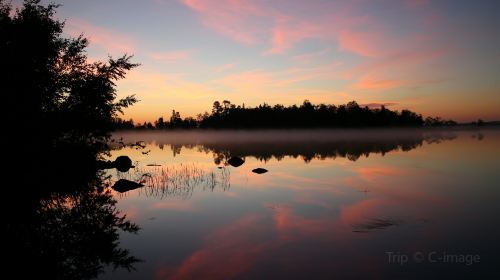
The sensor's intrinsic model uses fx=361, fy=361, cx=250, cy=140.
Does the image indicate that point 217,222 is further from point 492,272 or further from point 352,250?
point 492,272

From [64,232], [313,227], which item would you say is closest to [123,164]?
[64,232]

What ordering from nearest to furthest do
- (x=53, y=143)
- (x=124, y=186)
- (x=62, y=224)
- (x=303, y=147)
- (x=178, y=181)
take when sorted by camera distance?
(x=62, y=224) → (x=53, y=143) → (x=124, y=186) → (x=178, y=181) → (x=303, y=147)

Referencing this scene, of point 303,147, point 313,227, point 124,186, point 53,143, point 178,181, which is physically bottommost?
point 313,227

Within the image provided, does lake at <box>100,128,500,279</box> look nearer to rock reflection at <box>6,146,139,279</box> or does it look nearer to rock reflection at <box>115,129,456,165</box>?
rock reflection at <box>6,146,139,279</box>

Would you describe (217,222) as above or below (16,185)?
below

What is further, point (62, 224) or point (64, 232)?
point (62, 224)

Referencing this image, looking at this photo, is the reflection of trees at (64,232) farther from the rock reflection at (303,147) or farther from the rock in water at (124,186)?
the rock reflection at (303,147)

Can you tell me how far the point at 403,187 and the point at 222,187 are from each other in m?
14.9

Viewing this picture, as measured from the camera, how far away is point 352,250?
14875mm

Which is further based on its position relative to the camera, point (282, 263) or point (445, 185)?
point (445, 185)

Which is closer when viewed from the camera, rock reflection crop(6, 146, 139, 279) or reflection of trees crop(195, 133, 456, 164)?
rock reflection crop(6, 146, 139, 279)

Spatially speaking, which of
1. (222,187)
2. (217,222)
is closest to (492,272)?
(217,222)

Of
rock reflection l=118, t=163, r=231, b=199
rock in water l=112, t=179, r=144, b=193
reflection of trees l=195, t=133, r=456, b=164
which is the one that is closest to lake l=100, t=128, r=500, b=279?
rock reflection l=118, t=163, r=231, b=199

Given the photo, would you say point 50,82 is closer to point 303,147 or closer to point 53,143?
point 53,143
